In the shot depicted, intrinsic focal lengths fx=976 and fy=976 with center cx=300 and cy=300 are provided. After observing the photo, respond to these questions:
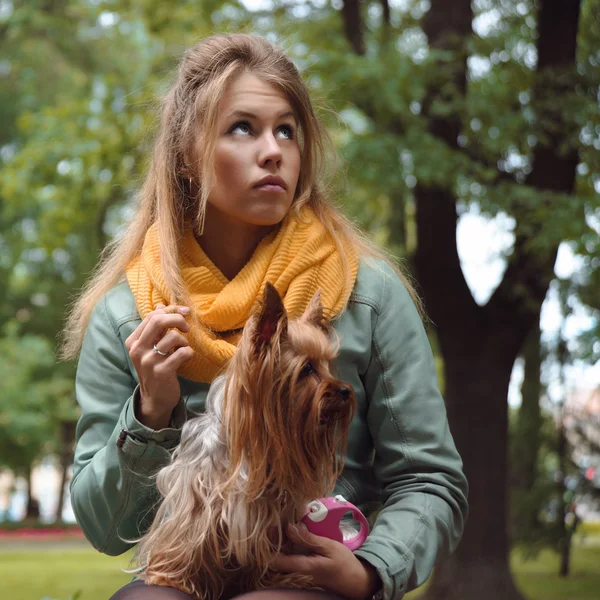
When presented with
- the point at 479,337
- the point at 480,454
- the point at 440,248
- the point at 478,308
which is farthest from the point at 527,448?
the point at 440,248

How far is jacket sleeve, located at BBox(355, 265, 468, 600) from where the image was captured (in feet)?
8.64

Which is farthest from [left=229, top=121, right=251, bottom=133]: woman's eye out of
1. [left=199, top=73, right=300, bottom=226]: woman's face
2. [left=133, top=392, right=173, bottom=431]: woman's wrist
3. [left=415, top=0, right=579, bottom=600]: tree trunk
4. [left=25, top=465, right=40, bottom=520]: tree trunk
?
[left=25, top=465, right=40, bottom=520]: tree trunk

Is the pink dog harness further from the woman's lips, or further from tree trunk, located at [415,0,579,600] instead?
tree trunk, located at [415,0,579,600]

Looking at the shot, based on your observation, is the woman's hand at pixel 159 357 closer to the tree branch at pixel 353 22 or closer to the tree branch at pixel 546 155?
the tree branch at pixel 546 155

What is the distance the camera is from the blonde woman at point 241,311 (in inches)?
103

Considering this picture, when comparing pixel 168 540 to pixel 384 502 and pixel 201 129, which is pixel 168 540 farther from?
pixel 201 129

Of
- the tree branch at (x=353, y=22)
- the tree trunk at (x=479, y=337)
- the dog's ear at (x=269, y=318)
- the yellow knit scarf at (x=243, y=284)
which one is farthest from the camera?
the tree branch at (x=353, y=22)

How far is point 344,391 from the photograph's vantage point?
2.40m

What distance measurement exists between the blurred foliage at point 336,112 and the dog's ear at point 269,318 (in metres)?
1.22

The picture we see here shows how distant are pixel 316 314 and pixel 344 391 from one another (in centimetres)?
26

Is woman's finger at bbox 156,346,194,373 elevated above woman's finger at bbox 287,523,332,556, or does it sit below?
above

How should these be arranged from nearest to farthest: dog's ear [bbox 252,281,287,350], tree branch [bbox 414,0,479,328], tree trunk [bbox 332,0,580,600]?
dog's ear [bbox 252,281,287,350]
tree trunk [bbox 332,0,580,600]
tree branch [bbox 414,0,479,328]

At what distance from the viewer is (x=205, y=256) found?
9.98ft

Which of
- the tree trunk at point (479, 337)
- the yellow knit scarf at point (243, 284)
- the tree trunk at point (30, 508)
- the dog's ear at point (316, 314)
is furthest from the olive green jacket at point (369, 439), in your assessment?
the tree trunk at point (30, 508)
